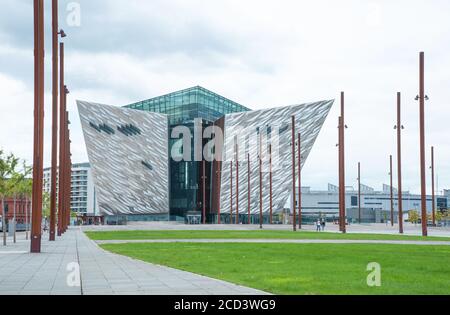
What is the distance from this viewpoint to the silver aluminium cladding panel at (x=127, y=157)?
93.1 meters

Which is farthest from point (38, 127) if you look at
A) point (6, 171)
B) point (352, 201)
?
point (352, 201)

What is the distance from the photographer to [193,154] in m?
105

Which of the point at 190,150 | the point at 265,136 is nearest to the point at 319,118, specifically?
the point at 265,136

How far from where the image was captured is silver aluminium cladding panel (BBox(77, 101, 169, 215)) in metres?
93.1

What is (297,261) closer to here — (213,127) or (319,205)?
(213,127)

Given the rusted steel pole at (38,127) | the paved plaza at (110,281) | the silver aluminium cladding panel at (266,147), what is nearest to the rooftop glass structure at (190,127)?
the silver aluminium cladding panel at (266,147)

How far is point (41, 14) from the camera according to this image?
72.7ft

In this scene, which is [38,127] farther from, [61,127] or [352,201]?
[352,201]

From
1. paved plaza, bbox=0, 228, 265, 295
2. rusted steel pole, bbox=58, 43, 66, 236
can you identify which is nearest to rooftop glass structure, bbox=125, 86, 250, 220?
rusted steel pole, bbox=58, 43, 66, 236

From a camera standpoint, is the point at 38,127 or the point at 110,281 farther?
the point at 38,127

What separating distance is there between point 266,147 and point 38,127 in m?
69.9

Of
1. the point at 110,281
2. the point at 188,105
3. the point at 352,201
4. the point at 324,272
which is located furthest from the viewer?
the point at 352,201

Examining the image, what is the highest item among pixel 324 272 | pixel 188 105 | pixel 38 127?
pixel 188 105
